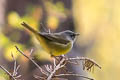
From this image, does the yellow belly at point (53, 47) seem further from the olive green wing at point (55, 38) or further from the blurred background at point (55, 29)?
the blurred background at point (55, 29)

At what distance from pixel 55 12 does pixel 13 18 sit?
578mm

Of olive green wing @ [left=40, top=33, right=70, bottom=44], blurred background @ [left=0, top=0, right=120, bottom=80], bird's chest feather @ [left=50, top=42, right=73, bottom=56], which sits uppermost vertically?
blurred background @ [left=0, top=0, right=120, bottom=80]

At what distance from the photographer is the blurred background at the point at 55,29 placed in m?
4.52

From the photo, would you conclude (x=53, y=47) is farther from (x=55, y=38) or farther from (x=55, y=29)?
(x=55, y=29)

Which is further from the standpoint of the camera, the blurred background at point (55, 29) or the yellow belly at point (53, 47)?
the blurred background at point (55, 29)

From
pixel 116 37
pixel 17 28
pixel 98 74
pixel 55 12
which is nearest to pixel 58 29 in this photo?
pixel 55 12

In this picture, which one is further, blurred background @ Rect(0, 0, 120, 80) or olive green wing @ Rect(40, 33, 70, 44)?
blurred background @ Rect(0, 0, 120, 80)

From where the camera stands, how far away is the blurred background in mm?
4516

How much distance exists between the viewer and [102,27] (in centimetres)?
705

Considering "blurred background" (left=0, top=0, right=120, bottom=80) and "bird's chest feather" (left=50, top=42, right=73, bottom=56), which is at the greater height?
"blurred background" (left=0, top=0, right=120, bottom=80)

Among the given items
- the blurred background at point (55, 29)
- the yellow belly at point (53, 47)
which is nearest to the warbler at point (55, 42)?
the yellow belly at point (53, 47)

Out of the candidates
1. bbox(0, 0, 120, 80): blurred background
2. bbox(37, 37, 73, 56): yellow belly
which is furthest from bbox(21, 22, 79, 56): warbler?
bbox(0, 0, 120, 80): blurred background

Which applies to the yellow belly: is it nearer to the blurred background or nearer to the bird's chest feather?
the bird's chest feather

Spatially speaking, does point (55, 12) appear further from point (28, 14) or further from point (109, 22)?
point (109, 22)
